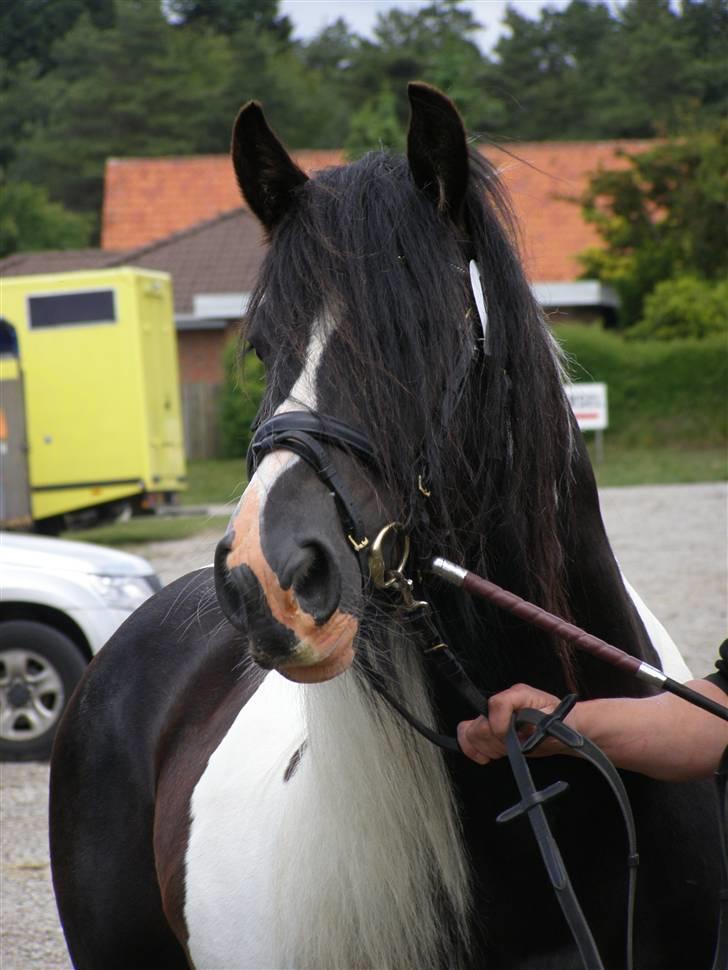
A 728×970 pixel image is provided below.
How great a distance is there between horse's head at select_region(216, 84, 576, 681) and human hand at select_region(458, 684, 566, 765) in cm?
27

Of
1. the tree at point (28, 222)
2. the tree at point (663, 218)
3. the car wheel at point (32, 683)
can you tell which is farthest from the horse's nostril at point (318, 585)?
the tree at point (28, 222)

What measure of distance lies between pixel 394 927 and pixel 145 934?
115cm

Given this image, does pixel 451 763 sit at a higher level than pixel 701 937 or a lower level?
higher

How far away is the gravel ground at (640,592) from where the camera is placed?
4.89m

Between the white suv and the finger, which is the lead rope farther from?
the white suv

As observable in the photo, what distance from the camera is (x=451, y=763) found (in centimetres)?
216

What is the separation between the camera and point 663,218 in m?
29.8

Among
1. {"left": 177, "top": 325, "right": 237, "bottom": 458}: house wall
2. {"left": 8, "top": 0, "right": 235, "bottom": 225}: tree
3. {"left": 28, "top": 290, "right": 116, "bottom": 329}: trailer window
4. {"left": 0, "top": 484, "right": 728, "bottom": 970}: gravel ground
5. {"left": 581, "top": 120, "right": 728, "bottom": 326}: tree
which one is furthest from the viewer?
{"left": 8, "top": 0, "right": 235, "bottom": 225}: tree

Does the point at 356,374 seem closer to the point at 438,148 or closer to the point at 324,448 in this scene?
the point at 324,448

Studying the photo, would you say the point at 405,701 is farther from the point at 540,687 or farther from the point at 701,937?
the point at 701,937

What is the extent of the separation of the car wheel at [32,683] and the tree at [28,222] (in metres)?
28.5

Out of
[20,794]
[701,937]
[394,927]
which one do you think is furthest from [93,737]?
[20,794]

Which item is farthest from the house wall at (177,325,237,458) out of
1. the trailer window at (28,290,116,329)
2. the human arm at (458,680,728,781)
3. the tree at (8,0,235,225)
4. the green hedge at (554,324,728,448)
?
the human arm at (458,680,728,781)

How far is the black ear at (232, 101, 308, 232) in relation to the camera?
82.3 inches
